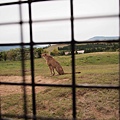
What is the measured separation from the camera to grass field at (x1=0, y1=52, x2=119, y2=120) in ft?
14.2

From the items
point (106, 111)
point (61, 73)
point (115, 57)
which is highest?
point (115, 57)

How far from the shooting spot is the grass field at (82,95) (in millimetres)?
4340

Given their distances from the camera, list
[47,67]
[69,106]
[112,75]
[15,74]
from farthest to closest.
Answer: [47,67], [15,74], [112,75], [69,106]

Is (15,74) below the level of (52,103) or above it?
above

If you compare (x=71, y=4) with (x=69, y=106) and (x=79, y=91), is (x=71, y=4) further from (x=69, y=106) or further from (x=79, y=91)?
(x=79, y=91)

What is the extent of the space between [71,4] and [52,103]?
4.36 m

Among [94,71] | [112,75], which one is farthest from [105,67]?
[112,75]

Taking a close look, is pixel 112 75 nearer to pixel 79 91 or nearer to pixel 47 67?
pixel 79 91

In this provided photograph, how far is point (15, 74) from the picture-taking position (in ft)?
21.1

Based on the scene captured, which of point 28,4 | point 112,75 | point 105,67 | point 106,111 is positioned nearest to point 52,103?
point 106,111

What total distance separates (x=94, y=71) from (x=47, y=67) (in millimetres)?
1559

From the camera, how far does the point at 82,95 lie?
5.00 metres

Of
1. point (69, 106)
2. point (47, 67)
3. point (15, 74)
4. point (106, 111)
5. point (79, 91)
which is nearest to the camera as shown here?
point (106, 111)

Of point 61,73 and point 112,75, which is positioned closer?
point 112,75
